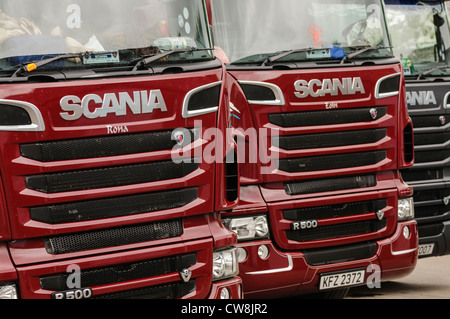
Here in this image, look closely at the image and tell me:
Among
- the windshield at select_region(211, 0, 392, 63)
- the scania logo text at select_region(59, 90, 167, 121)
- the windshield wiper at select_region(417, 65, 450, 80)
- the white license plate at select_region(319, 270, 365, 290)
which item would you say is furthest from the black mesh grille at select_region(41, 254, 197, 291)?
the windshield wiper at select_region(417, 65, 450, 80)

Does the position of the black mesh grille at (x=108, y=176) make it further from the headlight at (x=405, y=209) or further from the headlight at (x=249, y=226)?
the headlight at (x=405, y=209)

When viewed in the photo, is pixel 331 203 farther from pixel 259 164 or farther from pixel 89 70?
pixel 89 70

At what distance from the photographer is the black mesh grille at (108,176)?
5215 millimetres

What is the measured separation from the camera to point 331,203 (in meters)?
7.32

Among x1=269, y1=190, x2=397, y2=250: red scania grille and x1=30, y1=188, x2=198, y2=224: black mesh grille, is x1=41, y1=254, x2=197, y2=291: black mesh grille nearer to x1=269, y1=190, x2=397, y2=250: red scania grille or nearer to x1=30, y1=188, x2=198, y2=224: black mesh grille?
x1=30, y1=188, x2=198, y2=224: black mesh grille

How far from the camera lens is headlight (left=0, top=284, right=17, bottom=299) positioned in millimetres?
5070

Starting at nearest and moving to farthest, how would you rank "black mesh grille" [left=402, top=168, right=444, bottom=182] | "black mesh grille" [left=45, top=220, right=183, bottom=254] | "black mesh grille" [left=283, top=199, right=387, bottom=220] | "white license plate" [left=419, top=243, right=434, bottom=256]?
1. "black mesh grille" [left=45, top=220, right=183, bottom=254]
2. "black mesh grille" [left=283, top=199, right=387, bottom=220]
3. "white license plate" [left=419, top=243, right=434, bottom=256]
4. "black mesh grille" [left=402, top=168, right=444, bottom=182]

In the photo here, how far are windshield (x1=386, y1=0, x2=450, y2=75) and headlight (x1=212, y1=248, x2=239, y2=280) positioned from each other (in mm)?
4255

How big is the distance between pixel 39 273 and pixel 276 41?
10.7 feet

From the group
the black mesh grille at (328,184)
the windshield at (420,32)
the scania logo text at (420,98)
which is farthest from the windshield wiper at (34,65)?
the windshield at (420,32)

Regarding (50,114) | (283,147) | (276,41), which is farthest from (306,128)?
(50,114)

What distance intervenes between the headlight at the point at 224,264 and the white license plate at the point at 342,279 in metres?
1.44

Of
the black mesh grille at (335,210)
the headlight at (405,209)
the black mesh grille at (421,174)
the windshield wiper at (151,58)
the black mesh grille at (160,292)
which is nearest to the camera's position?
the black mesh grille at (160,292)

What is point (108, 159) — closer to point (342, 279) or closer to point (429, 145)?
point (342, 279)
